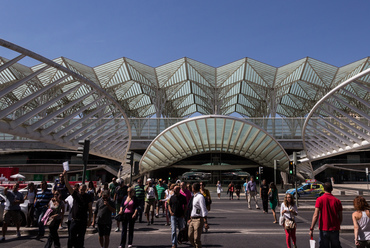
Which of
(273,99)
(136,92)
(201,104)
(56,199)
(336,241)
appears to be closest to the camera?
(336,241)

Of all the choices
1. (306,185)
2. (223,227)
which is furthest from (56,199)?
(306,185)

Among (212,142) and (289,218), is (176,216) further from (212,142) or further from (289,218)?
(212,142)

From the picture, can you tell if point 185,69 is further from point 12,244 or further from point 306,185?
point 12,244

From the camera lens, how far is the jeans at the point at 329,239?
5.61m

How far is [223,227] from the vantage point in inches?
431

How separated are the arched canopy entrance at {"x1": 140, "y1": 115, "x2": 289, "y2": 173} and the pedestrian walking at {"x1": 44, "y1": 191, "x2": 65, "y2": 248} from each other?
21.8 metres

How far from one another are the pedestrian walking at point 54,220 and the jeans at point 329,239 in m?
5.78

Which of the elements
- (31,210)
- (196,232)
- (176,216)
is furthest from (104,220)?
(31,210)

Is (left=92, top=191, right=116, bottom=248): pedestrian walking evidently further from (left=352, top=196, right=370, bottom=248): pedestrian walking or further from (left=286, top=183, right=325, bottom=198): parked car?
(left=286, top=183, right=325, bottom=198): parked car

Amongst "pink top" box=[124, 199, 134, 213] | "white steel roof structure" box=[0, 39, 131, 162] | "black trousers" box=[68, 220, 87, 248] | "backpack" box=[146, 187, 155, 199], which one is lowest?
"black trousers" box=[68, 220, 87, 248]

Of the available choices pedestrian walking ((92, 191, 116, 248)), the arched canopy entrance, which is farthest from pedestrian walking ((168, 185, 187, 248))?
the arched canopy entrance

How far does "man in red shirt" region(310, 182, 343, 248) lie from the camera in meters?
5.65

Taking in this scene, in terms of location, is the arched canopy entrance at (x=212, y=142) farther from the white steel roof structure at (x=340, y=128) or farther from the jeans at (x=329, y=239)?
the jeans at (x=329, y=239)

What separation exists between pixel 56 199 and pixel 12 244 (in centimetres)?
203
